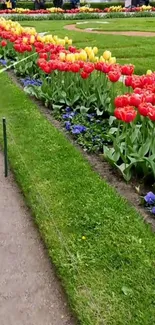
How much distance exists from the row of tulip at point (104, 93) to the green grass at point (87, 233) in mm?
355

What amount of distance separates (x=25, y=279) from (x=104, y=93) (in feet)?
10.7

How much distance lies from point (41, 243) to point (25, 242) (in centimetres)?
12

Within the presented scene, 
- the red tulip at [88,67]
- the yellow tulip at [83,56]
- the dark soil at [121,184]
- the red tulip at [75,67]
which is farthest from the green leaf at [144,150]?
the yellow tulip at [83,56]

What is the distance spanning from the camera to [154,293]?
9.79ft

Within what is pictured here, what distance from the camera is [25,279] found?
10.9 feet

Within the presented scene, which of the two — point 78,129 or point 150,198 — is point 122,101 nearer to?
point 150,198

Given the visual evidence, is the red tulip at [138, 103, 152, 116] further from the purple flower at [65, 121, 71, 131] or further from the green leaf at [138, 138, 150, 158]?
the purple flower at [65, 121, 71, 131]

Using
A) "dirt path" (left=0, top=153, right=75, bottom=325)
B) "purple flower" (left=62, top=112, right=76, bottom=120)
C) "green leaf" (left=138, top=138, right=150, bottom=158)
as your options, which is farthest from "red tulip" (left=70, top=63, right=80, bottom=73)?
"dirt path" (left=0, top=153, right=75, bottom=325)

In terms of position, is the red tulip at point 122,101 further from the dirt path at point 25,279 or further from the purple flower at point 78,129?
the purple flower at point 78,129

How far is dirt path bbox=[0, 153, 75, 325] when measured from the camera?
2.98 meters

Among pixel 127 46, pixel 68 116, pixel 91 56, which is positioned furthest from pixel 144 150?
pixel 127 46

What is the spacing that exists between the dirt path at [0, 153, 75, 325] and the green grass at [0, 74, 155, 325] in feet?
0.29

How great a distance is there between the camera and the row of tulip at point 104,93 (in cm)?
424

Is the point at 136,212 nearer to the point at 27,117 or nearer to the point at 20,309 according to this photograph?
the point at 20,309
